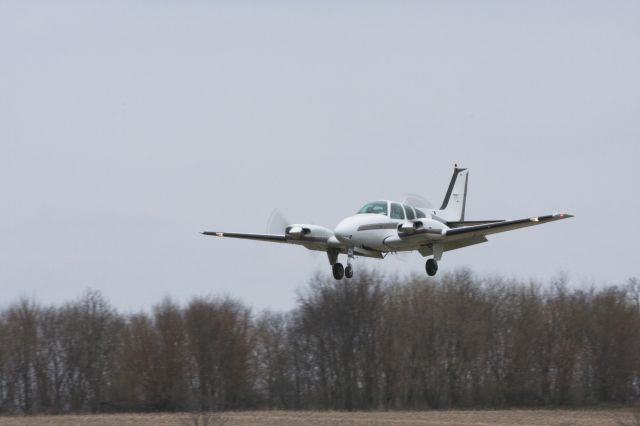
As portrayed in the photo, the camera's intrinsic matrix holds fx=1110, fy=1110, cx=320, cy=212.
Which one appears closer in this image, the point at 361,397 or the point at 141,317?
the point at 361,397

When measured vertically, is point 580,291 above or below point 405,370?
above

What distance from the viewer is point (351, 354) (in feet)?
258

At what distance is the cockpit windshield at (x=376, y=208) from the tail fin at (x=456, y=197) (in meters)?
5.80

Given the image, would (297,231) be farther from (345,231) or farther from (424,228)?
(424,228)

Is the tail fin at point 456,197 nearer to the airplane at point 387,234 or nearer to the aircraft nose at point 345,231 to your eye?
the airplane at point 387,234

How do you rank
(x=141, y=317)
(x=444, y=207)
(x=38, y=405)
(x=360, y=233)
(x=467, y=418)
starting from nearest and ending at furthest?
(x=360, y=233), (x=444, y=207), (x=467, y=418), (x=38, y=405), (x=141, y=317)

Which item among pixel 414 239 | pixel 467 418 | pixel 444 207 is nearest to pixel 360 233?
pixel 414 239

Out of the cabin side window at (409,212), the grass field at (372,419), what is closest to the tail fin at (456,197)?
the cabin side window at (409,212)

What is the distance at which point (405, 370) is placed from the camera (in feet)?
253

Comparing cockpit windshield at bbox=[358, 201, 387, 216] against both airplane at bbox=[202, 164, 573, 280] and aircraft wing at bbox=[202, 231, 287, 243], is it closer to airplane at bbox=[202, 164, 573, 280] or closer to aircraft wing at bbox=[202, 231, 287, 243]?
airplane at bbox=[202, 164, 573, 280]

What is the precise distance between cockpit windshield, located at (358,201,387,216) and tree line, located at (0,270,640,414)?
32870 mm

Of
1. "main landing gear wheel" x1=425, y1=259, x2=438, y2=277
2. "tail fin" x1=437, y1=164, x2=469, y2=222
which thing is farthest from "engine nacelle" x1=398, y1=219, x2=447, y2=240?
"tail fin" x1=437, y1=164, x2=469, y2=222

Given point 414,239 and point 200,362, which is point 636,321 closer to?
point 200,362

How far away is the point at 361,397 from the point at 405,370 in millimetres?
3606
